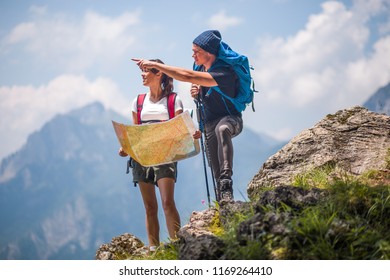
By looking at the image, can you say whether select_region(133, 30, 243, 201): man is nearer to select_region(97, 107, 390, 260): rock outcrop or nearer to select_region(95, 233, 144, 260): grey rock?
select_region(97, 107, 390, 260): rock outcrop

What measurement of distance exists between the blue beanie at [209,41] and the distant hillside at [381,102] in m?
2.65

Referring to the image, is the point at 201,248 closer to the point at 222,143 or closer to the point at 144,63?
the point at 222,143

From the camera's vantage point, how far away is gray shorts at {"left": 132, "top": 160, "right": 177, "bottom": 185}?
655 centimetres

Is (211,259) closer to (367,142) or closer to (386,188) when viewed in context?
(386,188)

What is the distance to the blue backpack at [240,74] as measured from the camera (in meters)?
6.89

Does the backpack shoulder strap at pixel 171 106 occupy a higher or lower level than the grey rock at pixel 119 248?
higher

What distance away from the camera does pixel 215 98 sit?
22.9ft

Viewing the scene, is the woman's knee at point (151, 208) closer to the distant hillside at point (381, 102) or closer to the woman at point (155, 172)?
the woman at point (155, 172)

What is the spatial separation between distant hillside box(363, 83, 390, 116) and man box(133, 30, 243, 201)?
239 centimetres

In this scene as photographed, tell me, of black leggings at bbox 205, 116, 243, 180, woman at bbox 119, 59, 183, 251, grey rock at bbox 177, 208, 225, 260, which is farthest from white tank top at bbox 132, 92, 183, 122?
grey rock at bbox 177, 208, 225, 260

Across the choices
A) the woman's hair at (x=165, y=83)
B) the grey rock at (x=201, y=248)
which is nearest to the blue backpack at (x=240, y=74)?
the woman's hair at (x=165, y=83)

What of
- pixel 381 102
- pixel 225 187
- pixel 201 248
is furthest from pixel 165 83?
pixel 381 102

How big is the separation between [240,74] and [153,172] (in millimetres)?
1559
